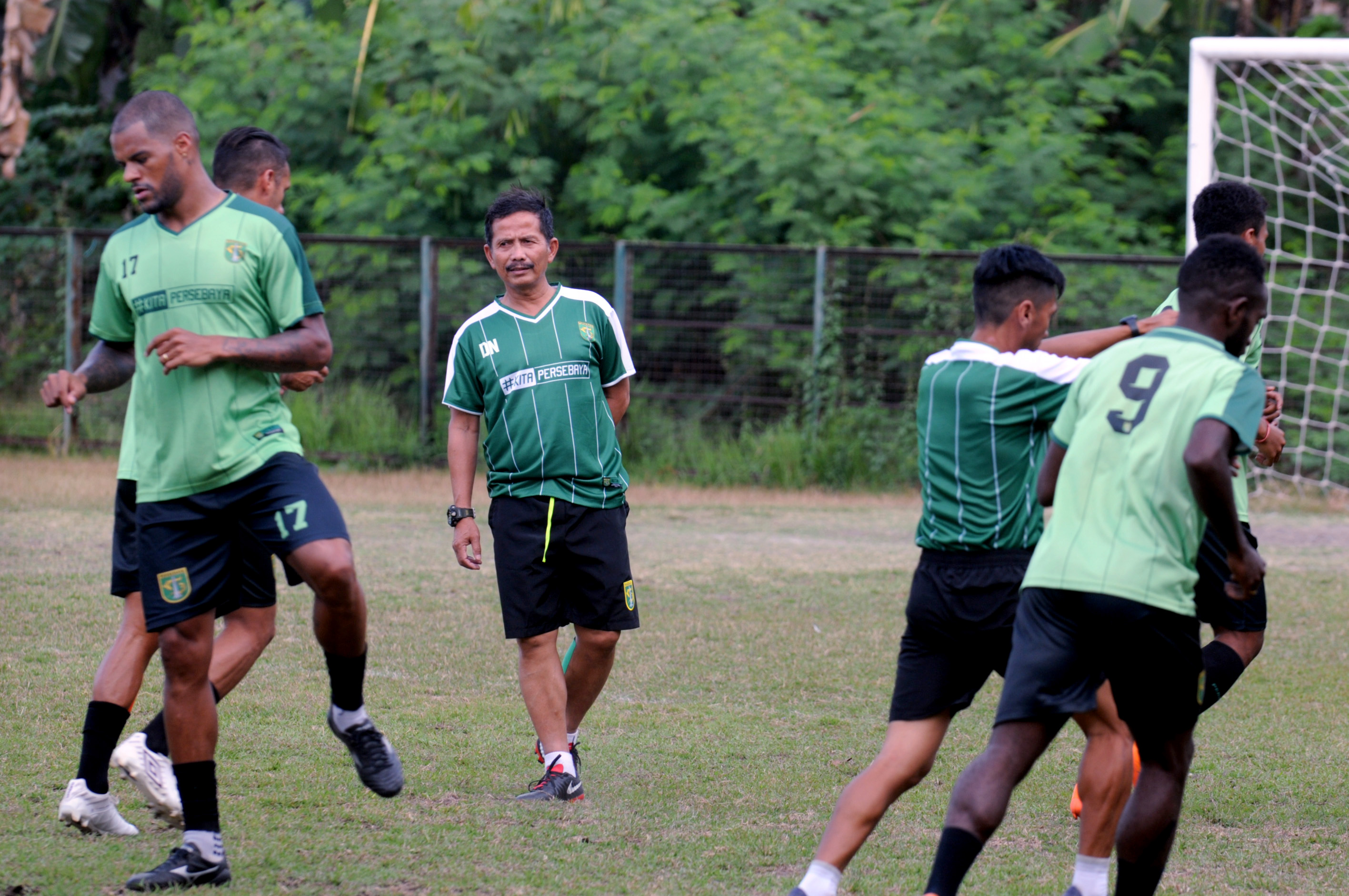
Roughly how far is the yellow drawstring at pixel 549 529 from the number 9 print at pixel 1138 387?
2301 millimetres

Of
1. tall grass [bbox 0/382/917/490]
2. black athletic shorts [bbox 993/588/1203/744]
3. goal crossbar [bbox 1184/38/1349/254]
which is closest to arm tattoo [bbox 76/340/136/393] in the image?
black athletic shorts [bbox 993/588/1203/744]

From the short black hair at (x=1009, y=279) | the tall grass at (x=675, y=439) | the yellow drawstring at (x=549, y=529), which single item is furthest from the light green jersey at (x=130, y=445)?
the tall grass at (x=675, y=439)

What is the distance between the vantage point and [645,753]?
5.68 meters

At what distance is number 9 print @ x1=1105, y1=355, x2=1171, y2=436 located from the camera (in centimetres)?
343

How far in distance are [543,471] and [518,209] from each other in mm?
978

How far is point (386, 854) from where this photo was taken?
4.38 meters

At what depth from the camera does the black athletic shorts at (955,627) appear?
385 centimetres

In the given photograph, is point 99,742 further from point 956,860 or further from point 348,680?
point 956,860

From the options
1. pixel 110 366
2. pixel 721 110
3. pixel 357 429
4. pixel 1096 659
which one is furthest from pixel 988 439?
pixel 721 110

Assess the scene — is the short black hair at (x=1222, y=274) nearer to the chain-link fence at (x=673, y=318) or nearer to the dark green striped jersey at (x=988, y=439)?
the dark green striped jersey at (x=988, y=439)

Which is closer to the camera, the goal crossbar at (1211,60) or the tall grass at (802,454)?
the goal crossbar at (1211,60)

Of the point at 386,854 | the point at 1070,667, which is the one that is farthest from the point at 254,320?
the point at 1070,667

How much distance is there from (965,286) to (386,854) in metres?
11.5

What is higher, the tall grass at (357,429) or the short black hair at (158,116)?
the short black hair at (158,116)
